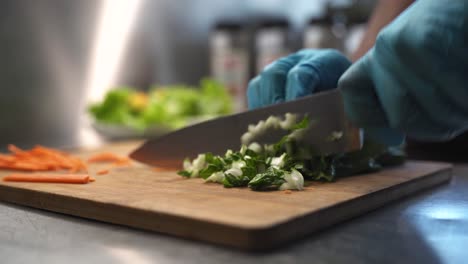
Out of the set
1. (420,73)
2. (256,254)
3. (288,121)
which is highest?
(420,73)

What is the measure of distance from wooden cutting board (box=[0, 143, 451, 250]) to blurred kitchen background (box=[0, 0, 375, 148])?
111cm

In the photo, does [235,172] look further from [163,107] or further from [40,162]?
[163,107]

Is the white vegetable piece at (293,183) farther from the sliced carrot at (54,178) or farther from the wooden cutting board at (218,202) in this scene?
the sliced carrot at (54,178)

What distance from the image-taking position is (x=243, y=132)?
1.17 metres

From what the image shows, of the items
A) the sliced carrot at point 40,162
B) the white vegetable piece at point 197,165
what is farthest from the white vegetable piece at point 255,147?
the sliced carrot at point 40,162

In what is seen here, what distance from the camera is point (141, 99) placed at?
2.30m

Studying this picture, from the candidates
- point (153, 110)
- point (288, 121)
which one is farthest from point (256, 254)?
point (153, 110)

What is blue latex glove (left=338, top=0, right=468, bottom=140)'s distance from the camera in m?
0.75

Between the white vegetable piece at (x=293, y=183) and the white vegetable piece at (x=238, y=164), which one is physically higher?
the white vegetable piece at (x=238, y=164)

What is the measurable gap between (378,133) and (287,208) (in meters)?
0.27

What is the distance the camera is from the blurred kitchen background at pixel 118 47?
82.8 inches

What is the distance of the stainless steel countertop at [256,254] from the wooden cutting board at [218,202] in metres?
0.02

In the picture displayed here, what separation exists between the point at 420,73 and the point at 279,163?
36 cm

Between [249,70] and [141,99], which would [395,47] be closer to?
[141,99]
